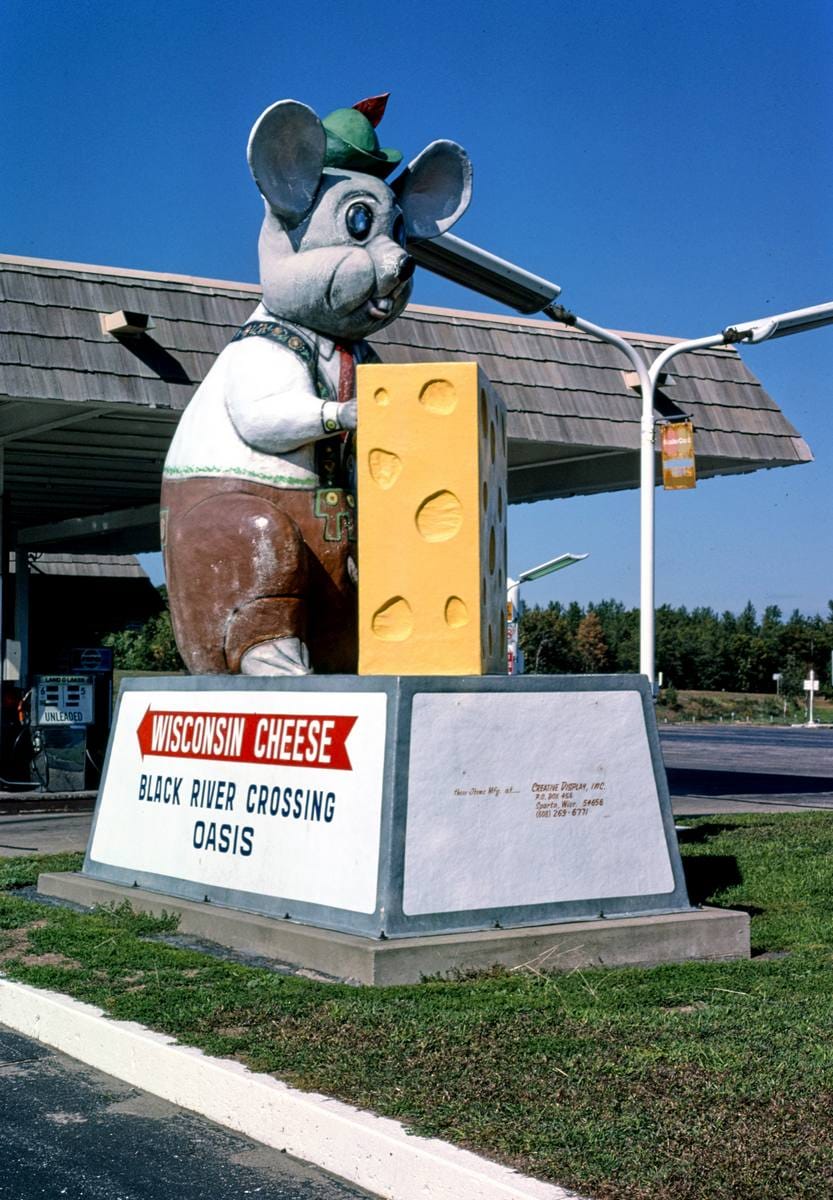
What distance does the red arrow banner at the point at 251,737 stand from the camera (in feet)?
23.8

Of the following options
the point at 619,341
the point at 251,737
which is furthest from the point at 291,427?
the point at 619,341

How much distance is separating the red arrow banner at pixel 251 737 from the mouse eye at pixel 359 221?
2901mm

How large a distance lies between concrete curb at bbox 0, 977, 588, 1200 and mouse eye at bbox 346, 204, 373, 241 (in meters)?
4.63

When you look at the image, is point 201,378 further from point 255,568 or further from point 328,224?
point 255,568

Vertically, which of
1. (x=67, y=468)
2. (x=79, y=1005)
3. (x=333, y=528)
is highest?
(x=67, y=468)

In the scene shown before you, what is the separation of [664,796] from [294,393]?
3.07 meters

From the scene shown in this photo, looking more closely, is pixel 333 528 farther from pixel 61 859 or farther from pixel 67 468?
pixel 67 468

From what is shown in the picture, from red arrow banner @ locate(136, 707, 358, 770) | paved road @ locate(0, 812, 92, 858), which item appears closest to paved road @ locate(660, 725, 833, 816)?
paved road @ locate(0, 812, 92, 858)

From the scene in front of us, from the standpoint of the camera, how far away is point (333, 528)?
8500 millimetres

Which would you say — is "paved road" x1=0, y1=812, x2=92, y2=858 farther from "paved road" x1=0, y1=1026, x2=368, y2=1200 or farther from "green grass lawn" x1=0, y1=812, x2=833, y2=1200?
"paved road" x1=0, y1=1026, x2=368, y2=1200

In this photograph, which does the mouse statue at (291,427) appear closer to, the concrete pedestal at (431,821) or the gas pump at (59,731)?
the concrete pedestal at (431,821)

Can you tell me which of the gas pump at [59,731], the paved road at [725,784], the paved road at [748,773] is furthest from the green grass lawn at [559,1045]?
the gas pump at [59,731]

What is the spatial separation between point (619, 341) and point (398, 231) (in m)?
5.00

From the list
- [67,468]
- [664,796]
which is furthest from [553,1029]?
[67,468]
